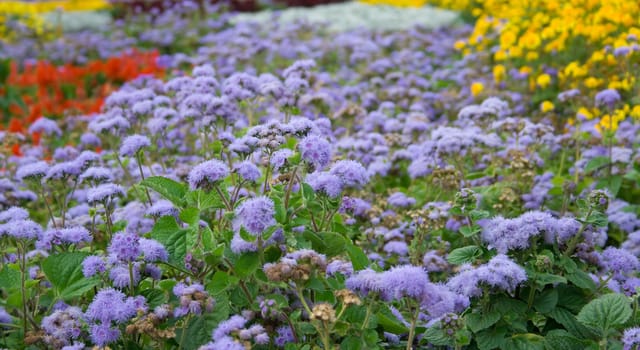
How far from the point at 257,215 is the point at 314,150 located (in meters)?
0.35

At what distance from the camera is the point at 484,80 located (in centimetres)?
728

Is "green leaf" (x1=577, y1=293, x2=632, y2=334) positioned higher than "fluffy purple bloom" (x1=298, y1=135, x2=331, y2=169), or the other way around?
"fluffy purple bloom" (x1=298, y1=135, x2=331, y2=169)

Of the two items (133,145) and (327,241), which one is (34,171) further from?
(327,241)

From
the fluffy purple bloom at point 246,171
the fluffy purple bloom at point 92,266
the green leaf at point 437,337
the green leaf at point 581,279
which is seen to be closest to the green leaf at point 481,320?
the green leaf at point 437,337

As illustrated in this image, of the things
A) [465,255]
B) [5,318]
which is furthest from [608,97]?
[5,318]

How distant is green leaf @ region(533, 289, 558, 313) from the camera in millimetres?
2656

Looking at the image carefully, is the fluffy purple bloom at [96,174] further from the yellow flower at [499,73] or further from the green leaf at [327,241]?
the yellow flower at [499,73]

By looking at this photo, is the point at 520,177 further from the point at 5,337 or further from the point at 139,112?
the point at 5,337

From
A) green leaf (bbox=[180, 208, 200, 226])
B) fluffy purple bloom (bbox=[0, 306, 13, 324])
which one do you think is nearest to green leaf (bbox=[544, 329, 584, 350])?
green leaf (bbox=[180, 208, 200, 226])

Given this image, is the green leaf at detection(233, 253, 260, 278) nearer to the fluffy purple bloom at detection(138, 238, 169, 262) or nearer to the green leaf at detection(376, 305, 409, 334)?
the fluffy purple bloom at detection(138, 238, 169, 262)

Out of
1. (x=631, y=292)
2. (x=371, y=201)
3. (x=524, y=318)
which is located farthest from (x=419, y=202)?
(x=524, y=318)

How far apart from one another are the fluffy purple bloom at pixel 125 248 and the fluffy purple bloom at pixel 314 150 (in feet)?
2.12

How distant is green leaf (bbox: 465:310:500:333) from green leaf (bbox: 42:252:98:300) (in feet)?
4.56

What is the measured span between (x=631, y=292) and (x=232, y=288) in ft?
5.51
